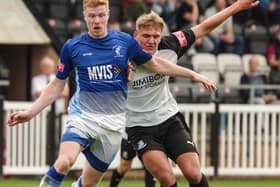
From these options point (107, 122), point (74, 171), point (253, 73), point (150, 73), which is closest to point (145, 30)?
point (150, 73)

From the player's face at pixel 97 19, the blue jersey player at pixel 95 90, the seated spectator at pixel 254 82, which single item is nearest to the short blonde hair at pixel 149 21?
the blue jersey player at pixel 95 90

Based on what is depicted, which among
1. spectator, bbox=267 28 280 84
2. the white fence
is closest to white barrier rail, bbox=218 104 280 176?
the white fence

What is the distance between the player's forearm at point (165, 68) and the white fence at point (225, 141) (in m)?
6.39

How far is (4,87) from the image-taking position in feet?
60.1

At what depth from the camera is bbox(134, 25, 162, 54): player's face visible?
10750 mm

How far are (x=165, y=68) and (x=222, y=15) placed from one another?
97 cm

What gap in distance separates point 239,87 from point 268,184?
1843mm

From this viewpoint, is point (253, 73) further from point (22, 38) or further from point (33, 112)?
point (33, 112)

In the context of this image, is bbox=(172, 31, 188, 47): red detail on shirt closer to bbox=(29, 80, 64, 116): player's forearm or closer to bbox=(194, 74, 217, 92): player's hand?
bbox=(194, 74, 217, 92): player's hand

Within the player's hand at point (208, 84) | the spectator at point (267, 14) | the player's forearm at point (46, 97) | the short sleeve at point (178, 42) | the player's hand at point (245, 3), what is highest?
the spectator at point (267, 14)

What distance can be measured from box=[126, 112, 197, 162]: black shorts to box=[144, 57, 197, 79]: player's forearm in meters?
0.72

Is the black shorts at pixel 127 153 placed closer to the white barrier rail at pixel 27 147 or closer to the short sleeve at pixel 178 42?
the white barrier rail at pixel 27 147

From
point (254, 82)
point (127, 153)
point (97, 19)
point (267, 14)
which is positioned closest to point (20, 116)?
point (97, 19)

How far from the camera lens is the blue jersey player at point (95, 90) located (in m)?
9.95
